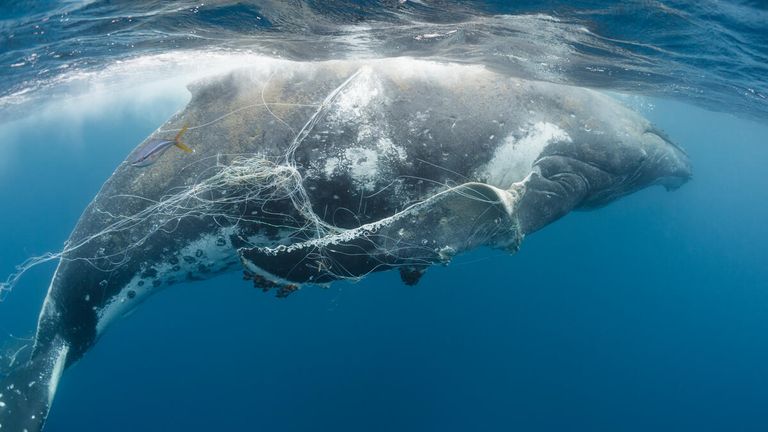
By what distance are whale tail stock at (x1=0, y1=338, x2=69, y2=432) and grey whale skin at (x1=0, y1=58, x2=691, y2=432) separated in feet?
0.05

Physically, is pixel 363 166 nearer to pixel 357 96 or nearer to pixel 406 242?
pixel 357 96

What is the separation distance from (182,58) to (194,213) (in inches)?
394

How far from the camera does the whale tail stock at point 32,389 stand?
18.8 ft

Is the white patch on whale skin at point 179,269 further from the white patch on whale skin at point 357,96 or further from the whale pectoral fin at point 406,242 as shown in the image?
the white patch on whale skin at point 357,96

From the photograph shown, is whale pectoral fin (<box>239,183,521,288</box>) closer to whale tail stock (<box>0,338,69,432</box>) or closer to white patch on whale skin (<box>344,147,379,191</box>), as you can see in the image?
white patch on whale skin (<box>344,147,379,191</box>)

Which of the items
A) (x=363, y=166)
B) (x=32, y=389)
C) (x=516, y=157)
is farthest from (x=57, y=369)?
(x=516, y=157)

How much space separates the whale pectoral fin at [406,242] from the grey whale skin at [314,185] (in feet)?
0.08

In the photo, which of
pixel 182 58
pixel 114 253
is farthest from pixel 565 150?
pixel 182 58

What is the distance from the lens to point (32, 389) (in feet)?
19.5

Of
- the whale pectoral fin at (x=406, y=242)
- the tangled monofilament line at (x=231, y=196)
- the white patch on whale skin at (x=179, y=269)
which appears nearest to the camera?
the whale pectoral fin at (x=406, y=242)

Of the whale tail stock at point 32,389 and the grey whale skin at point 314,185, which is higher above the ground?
the grey whale skin at point 314,185

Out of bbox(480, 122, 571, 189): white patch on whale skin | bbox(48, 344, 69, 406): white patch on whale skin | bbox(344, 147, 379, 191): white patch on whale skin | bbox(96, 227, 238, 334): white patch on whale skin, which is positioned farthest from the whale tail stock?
bbox(480, 122, 571, 189): white patch on whale skin

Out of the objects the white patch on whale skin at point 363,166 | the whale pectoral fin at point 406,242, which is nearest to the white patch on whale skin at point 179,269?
the whale pectoral fin at point 406,242

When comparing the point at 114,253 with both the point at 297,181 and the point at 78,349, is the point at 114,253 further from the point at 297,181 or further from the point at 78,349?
the point at 297,181
